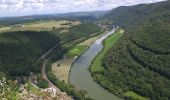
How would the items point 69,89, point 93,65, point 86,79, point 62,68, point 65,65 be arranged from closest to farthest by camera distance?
1. point 69,89
2. point 86,79
3. point 62,68
4. point 93,65
5. point 65,65

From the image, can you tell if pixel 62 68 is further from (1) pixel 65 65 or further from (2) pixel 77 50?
(2) pixel 77 50

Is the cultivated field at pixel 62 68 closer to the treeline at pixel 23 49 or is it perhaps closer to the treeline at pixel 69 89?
the treeline at pixel 69 89

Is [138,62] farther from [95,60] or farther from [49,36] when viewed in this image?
[49,36]

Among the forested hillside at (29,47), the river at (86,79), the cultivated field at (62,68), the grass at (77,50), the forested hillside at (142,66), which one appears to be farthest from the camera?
the grass at (77,50)

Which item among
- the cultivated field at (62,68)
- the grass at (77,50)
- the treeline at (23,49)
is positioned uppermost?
the treeline at (23,49)

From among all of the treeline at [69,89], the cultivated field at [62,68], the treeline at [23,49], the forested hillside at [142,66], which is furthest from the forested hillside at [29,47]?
the forested hillside at [142,66]

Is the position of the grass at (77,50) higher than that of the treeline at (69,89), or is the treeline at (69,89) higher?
the treeline at (69,89)

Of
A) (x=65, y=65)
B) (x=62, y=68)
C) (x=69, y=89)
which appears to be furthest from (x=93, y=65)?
(x=69, y=89)
